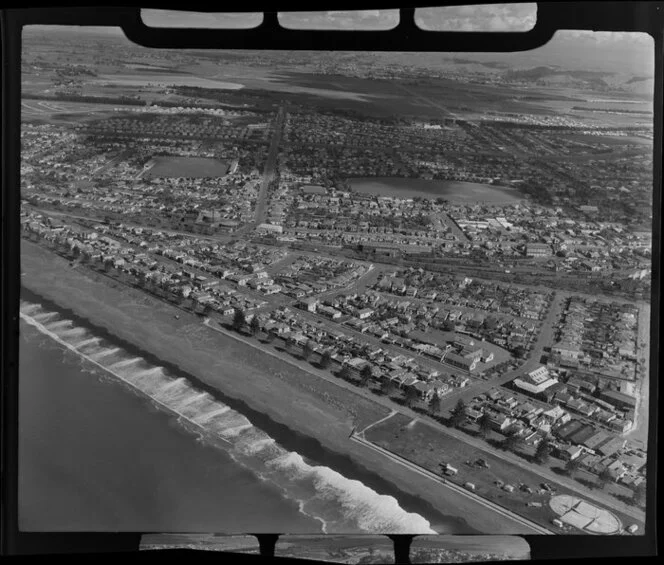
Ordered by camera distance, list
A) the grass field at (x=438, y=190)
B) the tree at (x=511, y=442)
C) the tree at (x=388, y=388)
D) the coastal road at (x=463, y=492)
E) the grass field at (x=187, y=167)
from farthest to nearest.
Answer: the grass field at (x=187, y=167) → the grass field at (x=438, y=190) → the tree at (x=388, y=388) → the tree at (x=511, y=442) → the coastal road at (x=463, y=492)

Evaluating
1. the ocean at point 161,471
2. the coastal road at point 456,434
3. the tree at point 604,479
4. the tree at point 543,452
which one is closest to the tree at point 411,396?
the coastal road at point 456,434

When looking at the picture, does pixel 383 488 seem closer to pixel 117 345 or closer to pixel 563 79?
pixel 117 345

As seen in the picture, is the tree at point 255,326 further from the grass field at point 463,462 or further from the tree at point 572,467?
the tree at point 572,467

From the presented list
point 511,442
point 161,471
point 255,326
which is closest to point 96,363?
point 161,471

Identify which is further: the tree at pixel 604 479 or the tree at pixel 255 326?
the tree at pixel 255 326

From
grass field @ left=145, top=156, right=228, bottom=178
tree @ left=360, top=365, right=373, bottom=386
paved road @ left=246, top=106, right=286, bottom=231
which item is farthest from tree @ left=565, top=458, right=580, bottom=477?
grass field @ left=145, top=156, right=228, bottom=178

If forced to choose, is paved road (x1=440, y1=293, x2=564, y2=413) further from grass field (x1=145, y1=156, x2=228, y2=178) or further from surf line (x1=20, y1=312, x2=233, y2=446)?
grass field (x1=145, y1=156, x2=228, y2=178)

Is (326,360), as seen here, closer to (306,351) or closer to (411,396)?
(306,351)
